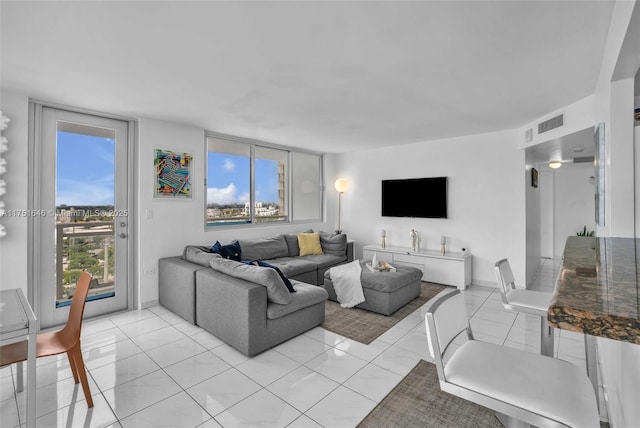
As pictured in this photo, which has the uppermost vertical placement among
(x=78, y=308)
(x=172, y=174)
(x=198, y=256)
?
(x=172, y=174)

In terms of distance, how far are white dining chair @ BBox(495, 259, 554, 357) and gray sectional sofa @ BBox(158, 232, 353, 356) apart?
5.76ft

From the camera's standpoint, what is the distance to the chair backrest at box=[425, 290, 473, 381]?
1.08m

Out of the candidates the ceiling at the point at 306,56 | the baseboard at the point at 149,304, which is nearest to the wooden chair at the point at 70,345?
the ceiling at the point at 306,56

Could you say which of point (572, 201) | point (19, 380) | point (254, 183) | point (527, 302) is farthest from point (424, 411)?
point (572, 201)

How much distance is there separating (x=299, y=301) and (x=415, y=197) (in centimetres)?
353

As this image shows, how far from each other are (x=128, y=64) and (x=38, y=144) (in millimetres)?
1738

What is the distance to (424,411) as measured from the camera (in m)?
2.01

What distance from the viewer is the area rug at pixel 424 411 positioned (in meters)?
1.89

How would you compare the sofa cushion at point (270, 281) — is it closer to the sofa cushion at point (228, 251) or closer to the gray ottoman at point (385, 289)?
the sofa cushion at point (228, 251)

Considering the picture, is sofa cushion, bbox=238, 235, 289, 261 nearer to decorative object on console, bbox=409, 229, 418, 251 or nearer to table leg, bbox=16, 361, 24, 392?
decorative object on console, bbox=409, 229, 418, 251

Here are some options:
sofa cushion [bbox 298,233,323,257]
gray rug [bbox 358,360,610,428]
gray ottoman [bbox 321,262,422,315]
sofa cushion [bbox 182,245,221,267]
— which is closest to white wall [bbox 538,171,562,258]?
gray ottoman [bbox 321,262,422,315]

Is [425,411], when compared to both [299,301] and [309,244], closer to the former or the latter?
[299,301]

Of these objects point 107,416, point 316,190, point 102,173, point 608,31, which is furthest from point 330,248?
point 608,31

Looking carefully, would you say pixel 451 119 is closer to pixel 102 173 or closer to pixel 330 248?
pixel 330 248
